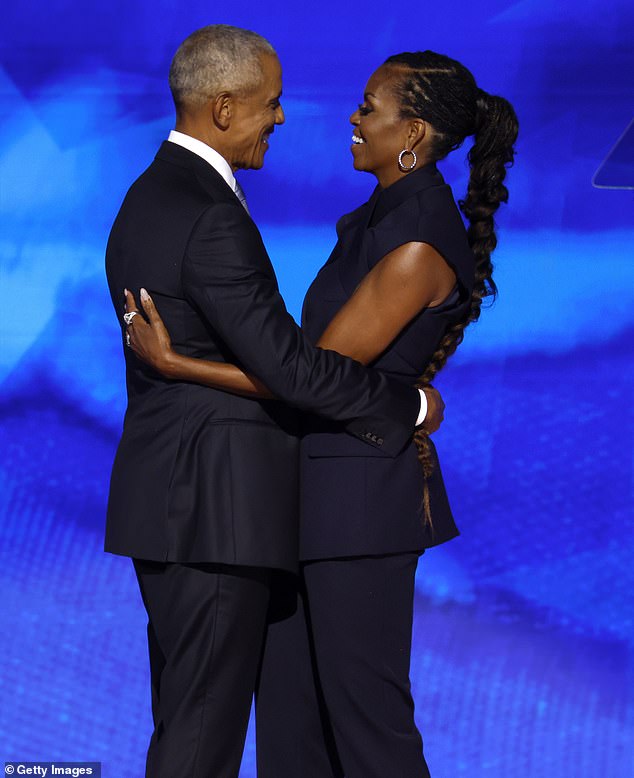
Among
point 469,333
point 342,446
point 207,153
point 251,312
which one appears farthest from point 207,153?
point 469,333

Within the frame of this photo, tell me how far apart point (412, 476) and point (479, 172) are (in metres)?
0.53

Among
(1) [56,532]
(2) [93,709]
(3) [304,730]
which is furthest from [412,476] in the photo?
(1) [56,532]

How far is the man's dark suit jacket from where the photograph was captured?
1.88 meters

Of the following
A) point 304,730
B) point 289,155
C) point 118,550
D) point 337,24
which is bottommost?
point 304,730

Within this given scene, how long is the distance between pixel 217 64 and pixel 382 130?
1.08ft

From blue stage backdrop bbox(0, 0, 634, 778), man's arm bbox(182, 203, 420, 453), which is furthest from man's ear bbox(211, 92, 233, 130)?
blue stage backdrop bbox(0, 0, 634, 778)

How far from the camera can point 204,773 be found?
76.7 inches

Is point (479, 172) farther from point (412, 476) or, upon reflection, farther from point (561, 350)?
point (561, 350)

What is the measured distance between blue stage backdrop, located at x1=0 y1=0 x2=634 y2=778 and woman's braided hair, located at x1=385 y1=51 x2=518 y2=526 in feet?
3.98

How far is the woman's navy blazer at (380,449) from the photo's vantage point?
2.06m

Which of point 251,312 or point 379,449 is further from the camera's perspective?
point 379,449

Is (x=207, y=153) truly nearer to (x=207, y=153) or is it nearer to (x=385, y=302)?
(x=207, y=153)

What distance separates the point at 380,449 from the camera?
2062 millimetres

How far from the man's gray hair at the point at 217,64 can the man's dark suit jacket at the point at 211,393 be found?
10 centimetres
